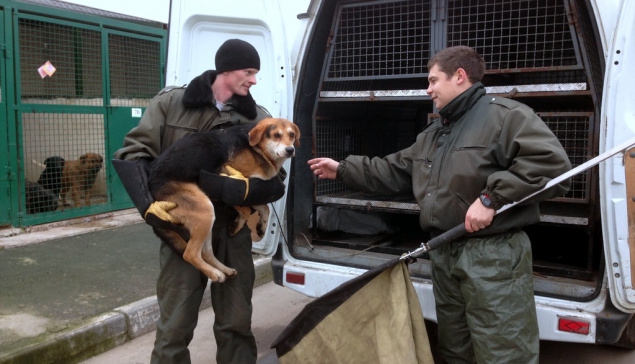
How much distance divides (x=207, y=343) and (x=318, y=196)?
1.37 metres

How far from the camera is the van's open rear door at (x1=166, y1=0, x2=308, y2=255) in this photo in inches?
139

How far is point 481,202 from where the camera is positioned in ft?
8.15

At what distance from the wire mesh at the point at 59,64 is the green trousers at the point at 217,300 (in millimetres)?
4880

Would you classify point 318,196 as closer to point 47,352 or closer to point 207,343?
point 207,343

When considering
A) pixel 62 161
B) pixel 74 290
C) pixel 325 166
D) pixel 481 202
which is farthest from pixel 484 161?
pixel 62 161

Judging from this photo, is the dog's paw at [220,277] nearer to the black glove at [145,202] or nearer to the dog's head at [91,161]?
the black glove at [145,202]

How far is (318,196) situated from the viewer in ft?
13.2

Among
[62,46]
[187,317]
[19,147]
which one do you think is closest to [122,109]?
[62,46]

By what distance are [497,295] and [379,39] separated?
6.77ft

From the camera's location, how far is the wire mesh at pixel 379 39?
3.77m

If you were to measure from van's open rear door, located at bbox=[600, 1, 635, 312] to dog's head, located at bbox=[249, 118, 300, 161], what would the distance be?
1.54m

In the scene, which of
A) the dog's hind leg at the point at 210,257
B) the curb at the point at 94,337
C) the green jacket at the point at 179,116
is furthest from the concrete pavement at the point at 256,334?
the green jacket at the point at 179,116

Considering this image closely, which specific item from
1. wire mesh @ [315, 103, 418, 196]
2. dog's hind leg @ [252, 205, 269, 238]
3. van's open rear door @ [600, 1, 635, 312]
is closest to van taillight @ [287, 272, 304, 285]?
dog's hind leg @ [252, 205, 269, 238]

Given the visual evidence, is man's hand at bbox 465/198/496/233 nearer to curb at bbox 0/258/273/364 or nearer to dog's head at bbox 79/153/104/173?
curb at bbox 0/258/273/364
